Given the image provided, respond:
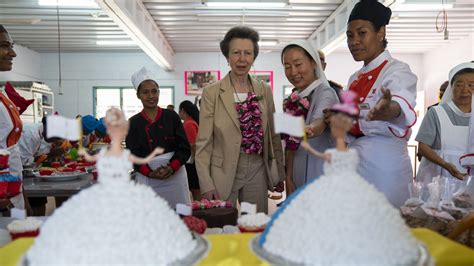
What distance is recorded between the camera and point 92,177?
3215mm

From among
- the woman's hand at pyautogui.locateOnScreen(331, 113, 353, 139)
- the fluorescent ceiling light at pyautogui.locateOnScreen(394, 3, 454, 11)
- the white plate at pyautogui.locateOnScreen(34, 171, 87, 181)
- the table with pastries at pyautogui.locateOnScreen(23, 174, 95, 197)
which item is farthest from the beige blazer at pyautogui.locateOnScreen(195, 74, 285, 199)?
the fluorescent ceiling light at pyautogui.locateOnScreen(394, 3, 454, 11)

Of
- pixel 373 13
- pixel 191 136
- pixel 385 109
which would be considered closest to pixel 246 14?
pixel 191 136

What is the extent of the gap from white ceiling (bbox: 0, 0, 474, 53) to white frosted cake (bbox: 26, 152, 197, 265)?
6359 mm

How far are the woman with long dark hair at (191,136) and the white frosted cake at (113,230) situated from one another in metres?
3.75

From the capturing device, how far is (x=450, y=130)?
263 centimetres

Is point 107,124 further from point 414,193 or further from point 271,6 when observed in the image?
point 271,6

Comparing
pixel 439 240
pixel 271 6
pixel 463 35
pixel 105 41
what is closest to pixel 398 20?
pixel 463 35

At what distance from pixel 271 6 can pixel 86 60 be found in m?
6.75

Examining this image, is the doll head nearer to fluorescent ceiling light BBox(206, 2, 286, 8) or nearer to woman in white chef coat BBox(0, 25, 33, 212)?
woman in white chef coat BBox(0, 25, 33, 212)

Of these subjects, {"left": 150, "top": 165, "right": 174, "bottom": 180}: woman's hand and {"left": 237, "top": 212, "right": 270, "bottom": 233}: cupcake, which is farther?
{"left": 150, "top": 165, "right": 174, "bottom": 180}: woman's hand

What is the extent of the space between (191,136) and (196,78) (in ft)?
22.2

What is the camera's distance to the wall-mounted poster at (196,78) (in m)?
11.3

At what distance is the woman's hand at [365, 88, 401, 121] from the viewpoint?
139 cm

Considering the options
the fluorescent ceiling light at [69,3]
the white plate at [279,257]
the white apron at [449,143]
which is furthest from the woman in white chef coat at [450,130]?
the fluorescent ceiling light at [69,3]
